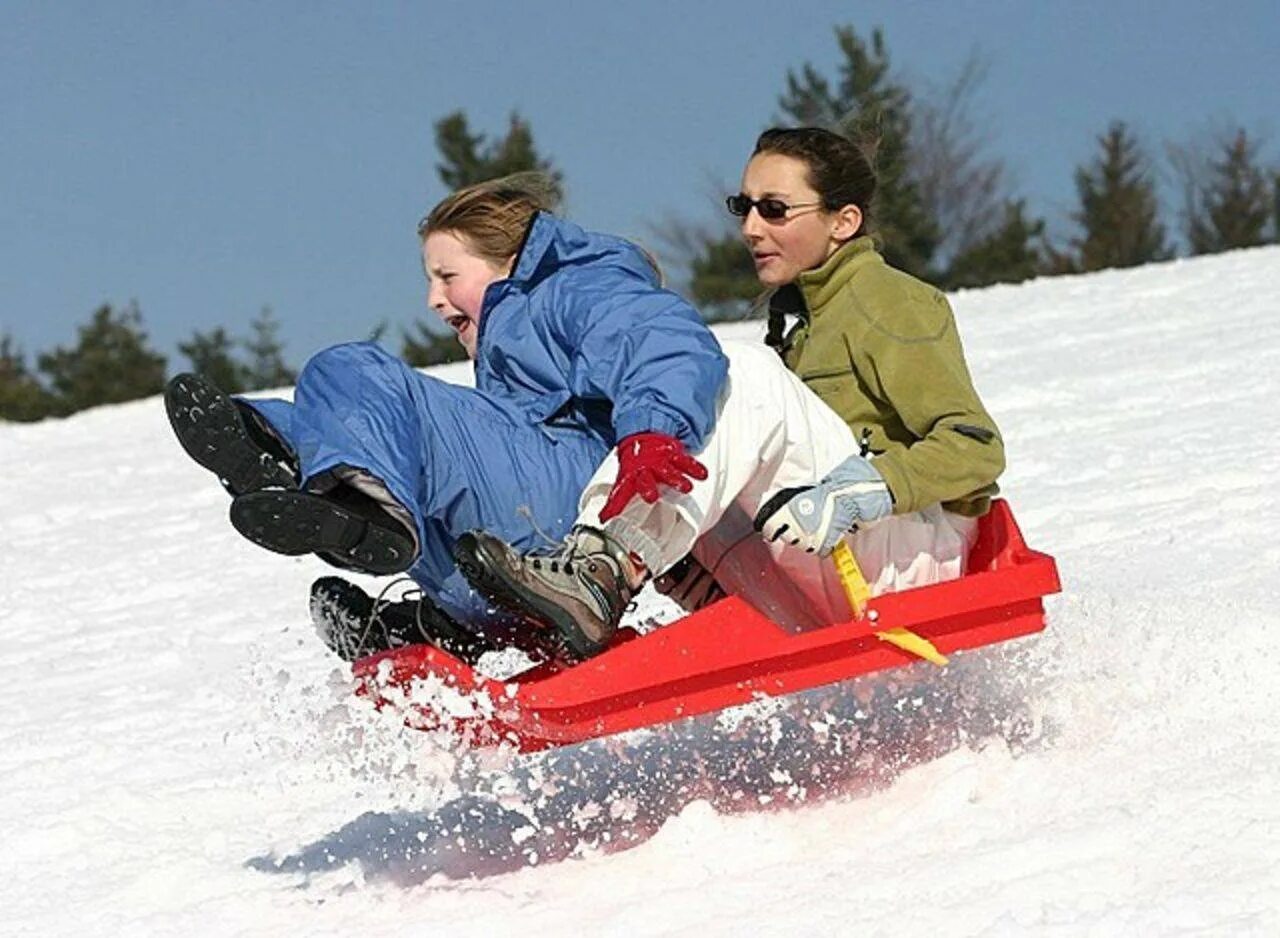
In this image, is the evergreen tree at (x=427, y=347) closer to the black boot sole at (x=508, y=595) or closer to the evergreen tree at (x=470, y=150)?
the evergreen tree at (x=470, y=150)

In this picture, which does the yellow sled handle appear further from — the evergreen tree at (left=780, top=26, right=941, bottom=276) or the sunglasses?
the evergreen tree at (left=780, top=26, right=941, bottom=276)

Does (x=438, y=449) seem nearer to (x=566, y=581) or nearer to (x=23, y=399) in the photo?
(x=566, y=581)

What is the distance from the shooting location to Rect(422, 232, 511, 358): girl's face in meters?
3.51

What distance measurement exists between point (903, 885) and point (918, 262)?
28230 mm

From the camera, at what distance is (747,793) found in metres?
3.48

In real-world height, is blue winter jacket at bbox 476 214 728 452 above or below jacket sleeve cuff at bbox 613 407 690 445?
above

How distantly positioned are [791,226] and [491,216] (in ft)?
1.82

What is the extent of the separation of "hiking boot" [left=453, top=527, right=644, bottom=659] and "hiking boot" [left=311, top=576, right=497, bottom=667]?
39 cm

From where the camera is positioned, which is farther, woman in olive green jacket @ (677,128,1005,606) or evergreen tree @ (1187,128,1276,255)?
evergreen tree @ (1187,128,1276,255)

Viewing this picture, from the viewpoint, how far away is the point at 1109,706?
142 inches

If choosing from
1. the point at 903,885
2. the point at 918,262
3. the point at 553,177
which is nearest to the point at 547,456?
the point at 553,177

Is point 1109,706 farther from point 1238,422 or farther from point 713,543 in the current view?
point 1238,422

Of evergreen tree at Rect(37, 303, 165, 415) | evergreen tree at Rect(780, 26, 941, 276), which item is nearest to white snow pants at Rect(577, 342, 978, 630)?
evergreen tree at Rect(780, 26, 941, 276)

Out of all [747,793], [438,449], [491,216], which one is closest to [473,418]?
[438,449]
